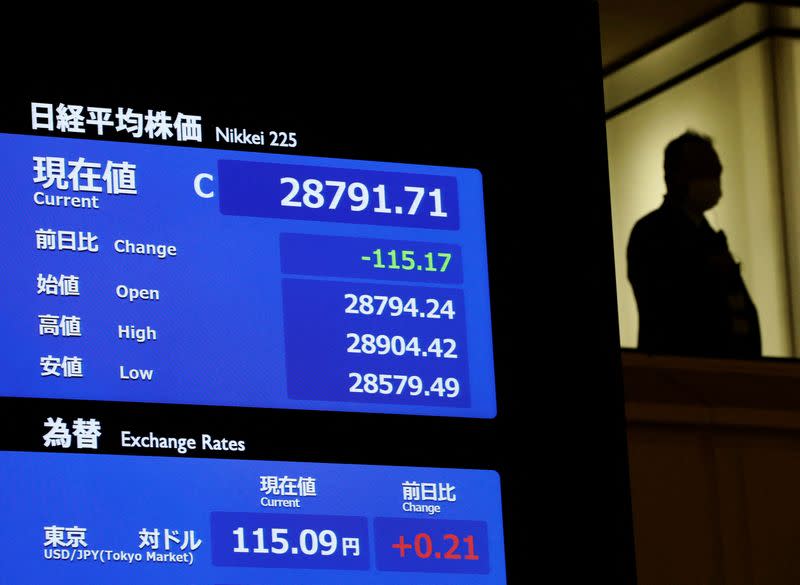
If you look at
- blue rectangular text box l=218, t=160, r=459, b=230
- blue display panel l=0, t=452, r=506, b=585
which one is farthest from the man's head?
blue display panel l=0, t=452, r=506, b=585

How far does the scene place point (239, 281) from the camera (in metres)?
5.59

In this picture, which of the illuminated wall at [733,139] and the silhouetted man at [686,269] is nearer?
the silhouetted man at [686,269]

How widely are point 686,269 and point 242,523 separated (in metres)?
4.40

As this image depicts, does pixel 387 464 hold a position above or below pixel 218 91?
below

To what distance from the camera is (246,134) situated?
5.82 m

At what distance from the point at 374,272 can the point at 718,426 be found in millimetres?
4181

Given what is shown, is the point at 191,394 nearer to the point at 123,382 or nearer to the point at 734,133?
the point at 123,382

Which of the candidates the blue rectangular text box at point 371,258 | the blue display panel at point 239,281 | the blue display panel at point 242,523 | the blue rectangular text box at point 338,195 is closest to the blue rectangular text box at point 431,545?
the blue display panel at point 242,523

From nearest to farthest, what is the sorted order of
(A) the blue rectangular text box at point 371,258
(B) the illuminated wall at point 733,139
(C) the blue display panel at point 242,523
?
(C) the blue display panel at point 242,523 → (A) the blue rectangular text box at point 371,258 → (B) the illuminated wall at point 733,139

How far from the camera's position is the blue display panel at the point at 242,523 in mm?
5176

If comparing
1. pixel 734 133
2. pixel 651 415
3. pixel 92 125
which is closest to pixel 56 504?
pixel 92 125

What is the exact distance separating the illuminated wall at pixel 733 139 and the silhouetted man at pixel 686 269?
2.50 m

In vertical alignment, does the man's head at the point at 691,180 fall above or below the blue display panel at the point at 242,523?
above

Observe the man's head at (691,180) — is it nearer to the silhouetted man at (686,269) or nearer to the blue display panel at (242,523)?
the silhouetted man at (686,269)
